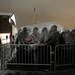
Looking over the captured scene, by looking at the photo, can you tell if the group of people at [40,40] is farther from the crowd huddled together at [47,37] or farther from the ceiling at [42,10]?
the ceiling at [42,10]

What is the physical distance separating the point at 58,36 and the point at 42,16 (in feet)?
5.70

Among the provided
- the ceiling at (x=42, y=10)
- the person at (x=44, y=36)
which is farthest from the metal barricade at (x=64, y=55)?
the ceiling at (x=42, y=10)

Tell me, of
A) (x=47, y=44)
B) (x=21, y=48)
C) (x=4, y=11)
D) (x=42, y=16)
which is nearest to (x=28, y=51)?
(x=21, y=48)

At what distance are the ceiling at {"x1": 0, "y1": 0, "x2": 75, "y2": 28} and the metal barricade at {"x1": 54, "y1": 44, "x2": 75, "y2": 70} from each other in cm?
169

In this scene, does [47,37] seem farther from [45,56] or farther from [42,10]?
[42,10]

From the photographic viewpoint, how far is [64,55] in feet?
8.44

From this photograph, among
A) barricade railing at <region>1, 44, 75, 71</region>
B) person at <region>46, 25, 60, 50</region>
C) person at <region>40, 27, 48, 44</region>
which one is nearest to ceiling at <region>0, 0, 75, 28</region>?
person at <region>40, 27, 48, 44</region>

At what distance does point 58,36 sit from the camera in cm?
262

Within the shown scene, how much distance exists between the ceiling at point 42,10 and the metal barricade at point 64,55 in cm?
169

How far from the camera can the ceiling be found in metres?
4.10

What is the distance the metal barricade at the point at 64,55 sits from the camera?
8.43 feet

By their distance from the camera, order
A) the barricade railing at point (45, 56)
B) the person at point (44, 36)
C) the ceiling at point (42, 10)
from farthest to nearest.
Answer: the ceiling at point (42, 10) < the person at point (44, 36) < the barricade railing at point (45, 56)

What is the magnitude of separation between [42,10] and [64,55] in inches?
74.3

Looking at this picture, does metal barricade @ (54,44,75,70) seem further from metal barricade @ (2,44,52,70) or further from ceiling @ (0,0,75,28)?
ceiling @ (0,0,75,28)
